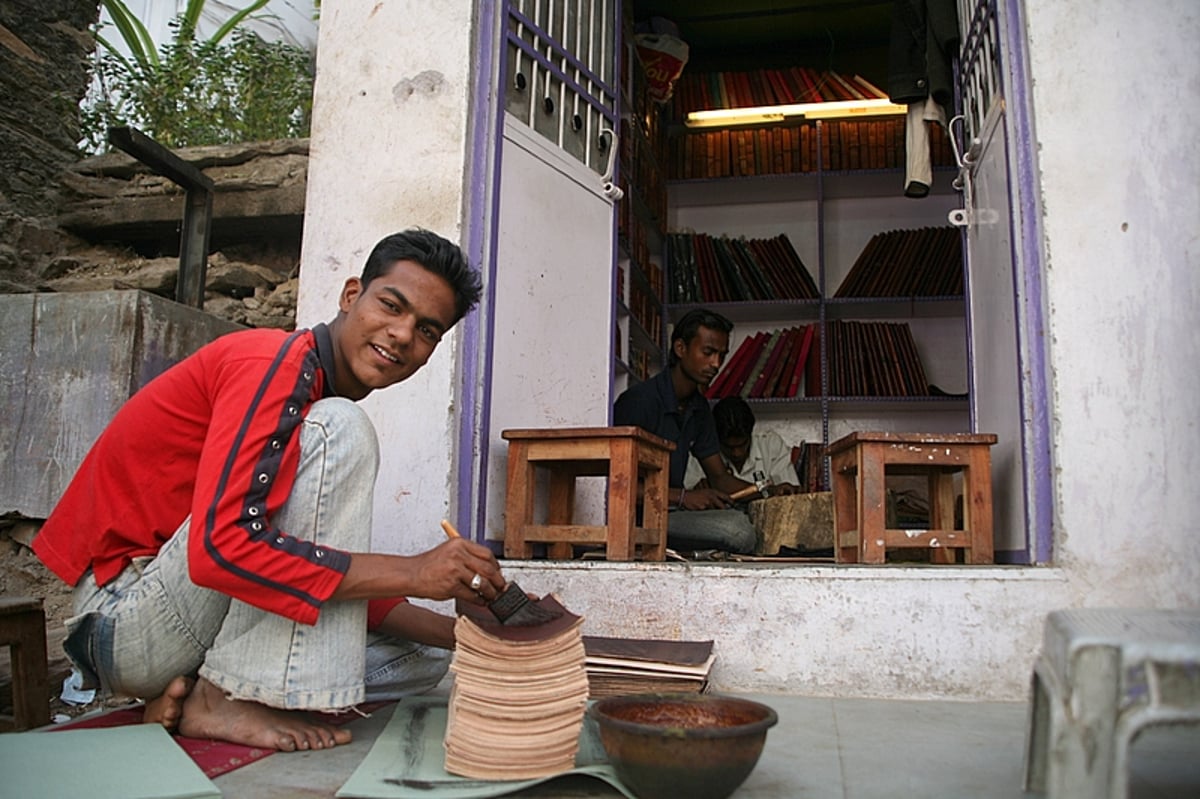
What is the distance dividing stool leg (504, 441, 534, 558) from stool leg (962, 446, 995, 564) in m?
1.23

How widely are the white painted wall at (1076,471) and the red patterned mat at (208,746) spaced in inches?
36.0

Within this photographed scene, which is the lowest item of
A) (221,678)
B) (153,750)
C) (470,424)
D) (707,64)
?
(153,750)

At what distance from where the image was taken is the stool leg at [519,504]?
9.15 feet

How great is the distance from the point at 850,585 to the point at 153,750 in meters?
1.59

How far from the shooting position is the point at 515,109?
3.16m

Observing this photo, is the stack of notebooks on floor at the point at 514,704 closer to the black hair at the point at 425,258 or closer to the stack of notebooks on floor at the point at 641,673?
the stack of notebooks on floor at the point at 641,673

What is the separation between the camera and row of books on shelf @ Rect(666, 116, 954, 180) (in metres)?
5.81

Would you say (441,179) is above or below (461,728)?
above

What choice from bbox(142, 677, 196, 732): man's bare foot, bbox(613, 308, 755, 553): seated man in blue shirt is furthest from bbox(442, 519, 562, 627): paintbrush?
bbox(613, 308, 755, 553): seated man in blue shirt

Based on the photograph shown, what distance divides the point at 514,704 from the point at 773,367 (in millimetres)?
4614

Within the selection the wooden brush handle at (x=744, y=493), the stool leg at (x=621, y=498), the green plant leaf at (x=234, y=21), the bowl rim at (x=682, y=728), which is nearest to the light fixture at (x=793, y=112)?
the wooden brush handle at (x=744, y=493)

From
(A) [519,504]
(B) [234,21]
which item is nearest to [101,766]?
(A) [519,504]

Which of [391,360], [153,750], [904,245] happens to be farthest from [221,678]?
[904,245]

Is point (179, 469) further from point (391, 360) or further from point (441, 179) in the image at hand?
point (441, 179)
